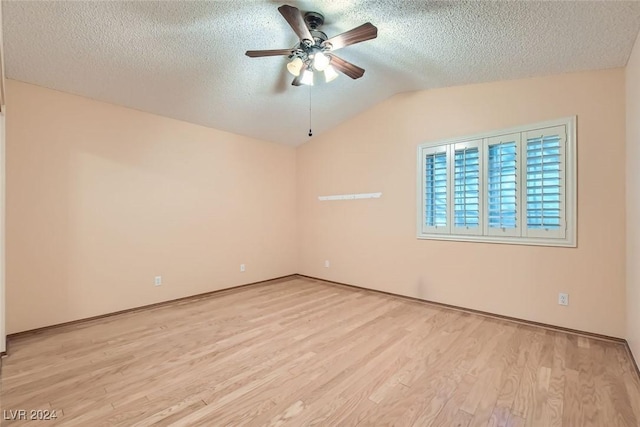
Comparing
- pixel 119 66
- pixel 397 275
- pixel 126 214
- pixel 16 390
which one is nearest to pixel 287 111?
pixel 119 66

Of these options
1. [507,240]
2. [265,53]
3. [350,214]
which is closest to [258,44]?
[265,53]

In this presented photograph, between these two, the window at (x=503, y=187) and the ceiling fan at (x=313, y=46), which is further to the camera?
the window at (x=503, y=187)

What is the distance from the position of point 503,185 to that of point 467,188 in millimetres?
383

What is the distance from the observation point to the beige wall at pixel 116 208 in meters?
2.89

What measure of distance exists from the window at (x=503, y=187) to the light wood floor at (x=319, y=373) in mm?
1019

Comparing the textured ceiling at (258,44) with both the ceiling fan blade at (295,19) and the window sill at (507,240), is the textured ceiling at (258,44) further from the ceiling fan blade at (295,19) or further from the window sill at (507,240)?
the window sill at (507,240)

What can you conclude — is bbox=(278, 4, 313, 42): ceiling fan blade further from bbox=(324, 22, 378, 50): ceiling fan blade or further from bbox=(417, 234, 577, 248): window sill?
bbox=(417, 234, 577, 248): window sill

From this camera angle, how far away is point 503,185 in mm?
3246

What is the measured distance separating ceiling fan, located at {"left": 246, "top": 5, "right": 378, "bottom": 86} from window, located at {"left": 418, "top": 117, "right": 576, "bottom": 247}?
1730 mm

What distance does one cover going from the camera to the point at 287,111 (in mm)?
4180

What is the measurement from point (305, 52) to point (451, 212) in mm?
2511

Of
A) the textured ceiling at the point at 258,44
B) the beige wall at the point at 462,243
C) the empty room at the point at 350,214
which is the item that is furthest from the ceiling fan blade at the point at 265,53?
the beige wall at the point at 462,243

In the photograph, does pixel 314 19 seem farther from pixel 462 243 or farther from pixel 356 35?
pixel 462 243

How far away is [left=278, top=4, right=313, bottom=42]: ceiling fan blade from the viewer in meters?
1.91
